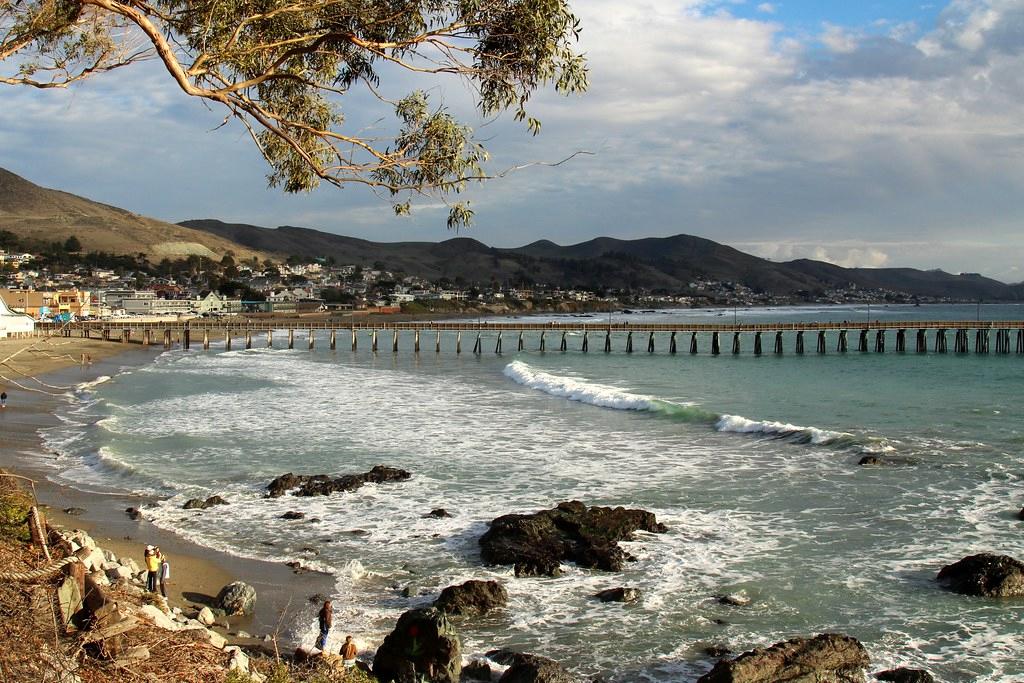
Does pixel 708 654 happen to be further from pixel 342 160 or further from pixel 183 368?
pixel 183 368

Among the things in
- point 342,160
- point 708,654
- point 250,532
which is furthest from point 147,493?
point 708,654

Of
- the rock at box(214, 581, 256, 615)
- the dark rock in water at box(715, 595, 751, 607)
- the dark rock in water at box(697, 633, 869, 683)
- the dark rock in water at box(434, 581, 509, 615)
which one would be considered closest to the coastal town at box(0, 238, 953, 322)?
the rock at box(214, 581, 256, 615)

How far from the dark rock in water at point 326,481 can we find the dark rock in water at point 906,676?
1081 cm

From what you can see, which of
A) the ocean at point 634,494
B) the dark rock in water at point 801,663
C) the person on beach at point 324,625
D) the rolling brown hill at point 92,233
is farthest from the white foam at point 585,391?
the rolling brown hill at point 92,233

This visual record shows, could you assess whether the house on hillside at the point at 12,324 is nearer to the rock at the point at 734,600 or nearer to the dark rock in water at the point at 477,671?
the dark rock in water at the point at 477,671

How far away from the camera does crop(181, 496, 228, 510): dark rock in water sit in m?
14.7

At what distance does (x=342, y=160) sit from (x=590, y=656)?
20.9ft

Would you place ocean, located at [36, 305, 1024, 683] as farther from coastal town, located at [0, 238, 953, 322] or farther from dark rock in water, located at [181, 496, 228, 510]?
coastal town, located at [0, 238, 953, 322]

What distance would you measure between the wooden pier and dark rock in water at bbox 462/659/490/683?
43.6 m

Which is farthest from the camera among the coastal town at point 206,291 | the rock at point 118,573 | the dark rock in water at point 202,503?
the coastal town at point 206,291

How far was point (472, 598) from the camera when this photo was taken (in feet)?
32.7

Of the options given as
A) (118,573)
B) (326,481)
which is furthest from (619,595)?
(326,481)

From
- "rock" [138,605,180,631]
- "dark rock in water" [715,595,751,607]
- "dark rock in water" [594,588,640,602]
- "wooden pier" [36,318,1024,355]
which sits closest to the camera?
"rock" [138,605,180,631]

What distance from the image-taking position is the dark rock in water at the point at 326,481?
1595 cm
